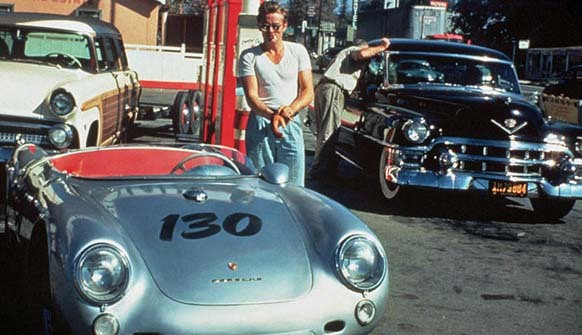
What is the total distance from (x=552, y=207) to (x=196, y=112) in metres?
6.15

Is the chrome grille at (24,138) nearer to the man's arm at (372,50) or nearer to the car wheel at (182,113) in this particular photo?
the man's arm at (372,50)

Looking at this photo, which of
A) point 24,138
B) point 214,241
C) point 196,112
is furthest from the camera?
point 196,112

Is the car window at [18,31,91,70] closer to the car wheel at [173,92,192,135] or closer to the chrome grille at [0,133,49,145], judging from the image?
the chrome grille at [0,133,49,145]

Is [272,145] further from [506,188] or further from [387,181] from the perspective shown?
[506,188]

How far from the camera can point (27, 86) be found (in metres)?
8.55

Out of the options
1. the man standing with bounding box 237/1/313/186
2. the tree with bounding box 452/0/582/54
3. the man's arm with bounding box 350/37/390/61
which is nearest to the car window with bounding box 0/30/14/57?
the man's arm with bounding box 350/37/390/61

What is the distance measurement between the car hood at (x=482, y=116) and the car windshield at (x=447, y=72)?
0.78m

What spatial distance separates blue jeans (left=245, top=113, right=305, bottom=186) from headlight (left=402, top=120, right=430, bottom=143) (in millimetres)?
2183

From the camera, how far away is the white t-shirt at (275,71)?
617 centimetres

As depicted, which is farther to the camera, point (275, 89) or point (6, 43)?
point (6, 43)

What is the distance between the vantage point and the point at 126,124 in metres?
11.0

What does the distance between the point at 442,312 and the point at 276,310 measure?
1.91 metres

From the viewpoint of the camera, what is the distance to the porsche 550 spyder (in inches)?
148

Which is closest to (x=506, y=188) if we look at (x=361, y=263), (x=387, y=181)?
(x=387, y=181)
